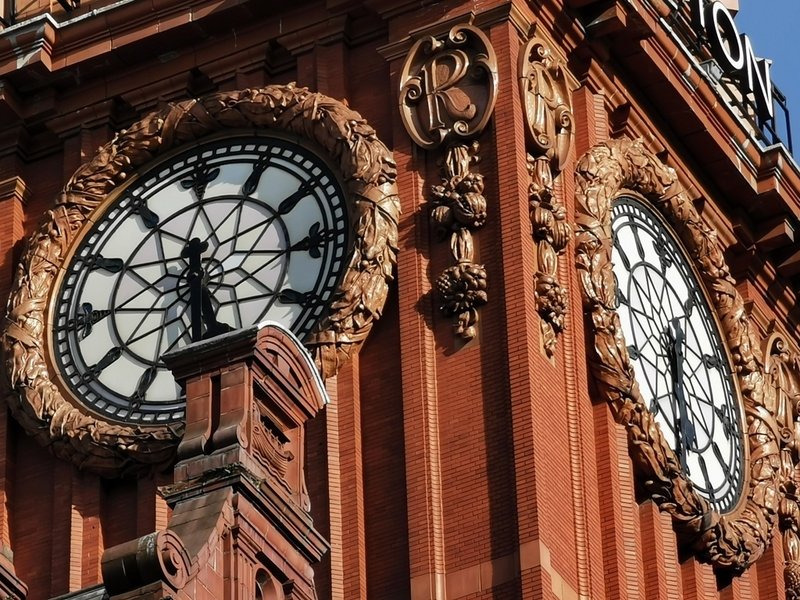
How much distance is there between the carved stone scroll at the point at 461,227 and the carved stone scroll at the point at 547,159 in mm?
471

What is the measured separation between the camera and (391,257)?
3070 cm

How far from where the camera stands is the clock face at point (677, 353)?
3194 centimetres

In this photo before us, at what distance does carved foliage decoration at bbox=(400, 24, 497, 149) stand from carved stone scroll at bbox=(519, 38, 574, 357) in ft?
1.11

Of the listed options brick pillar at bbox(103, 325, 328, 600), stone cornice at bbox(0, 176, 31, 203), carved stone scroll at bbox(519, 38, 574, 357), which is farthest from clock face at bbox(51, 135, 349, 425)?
brick pillar at bbox(103, 325, 328, 600)

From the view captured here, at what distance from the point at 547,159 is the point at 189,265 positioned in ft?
10.1

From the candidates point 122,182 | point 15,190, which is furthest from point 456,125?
point 15,190

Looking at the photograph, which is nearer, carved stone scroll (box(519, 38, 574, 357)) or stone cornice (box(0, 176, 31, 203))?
carved stone scroll (box(519, 38, 574, 357))

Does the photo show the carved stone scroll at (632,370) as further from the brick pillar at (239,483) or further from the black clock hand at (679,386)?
the brick pillar at (239,483)

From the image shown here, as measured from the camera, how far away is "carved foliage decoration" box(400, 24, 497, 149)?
102ft

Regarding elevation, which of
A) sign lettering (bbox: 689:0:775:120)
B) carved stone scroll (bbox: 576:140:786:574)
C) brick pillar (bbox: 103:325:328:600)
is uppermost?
sign lettering (bbox: 689:0:775:120)

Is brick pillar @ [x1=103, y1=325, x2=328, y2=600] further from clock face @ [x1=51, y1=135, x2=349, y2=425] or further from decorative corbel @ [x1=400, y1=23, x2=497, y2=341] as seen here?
clock face @ [x1=51, y1=135, x2=349, y2=425]

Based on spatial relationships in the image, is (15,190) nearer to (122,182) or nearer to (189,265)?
(122,182)

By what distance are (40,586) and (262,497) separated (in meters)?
6.41

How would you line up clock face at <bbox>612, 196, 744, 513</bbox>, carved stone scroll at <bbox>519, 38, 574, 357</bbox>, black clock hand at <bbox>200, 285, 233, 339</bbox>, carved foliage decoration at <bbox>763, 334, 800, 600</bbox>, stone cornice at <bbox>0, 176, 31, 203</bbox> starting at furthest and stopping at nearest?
stone cornice at <bbox>0, 176, 31, 203</bbox> < carved foliage decoration at <bbox>763, 334, 800, 600</bbox> < clock face at <bbox>612, 196, 744, 513</bbox> < black clock hand at <bbox>200, 285, 233, 339</bbox> < carved stone scroll at <bbox>519, 38, 574, 357</bbox>
